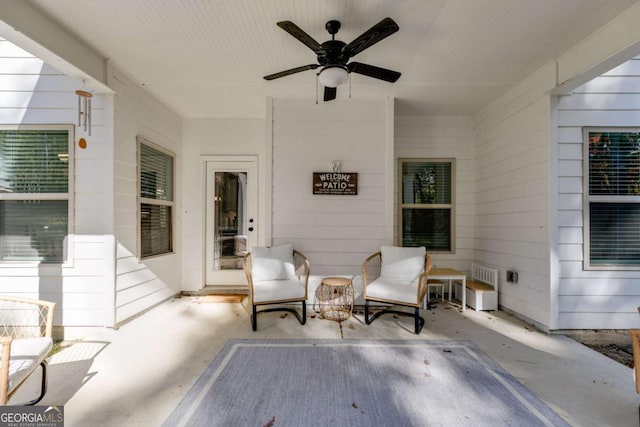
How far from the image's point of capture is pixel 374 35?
2.03 meters

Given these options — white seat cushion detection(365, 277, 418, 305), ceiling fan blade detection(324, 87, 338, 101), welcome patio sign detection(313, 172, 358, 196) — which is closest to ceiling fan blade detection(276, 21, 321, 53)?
ceiling fan blade detection(324, 87, 338, 101)

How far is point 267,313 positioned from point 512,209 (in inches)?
135

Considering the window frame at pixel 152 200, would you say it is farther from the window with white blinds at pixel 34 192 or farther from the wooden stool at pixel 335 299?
the wooden stool at pixel 335 299

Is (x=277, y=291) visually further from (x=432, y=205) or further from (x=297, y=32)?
(x=432, y=205)

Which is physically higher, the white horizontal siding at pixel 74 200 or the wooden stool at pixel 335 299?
the white horizontal siding at pixel 74 200

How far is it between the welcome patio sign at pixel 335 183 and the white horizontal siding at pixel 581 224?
228cm

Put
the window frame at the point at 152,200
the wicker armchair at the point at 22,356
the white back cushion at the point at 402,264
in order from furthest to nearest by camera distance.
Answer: the window frame at the point at 152,200 < the white back cushion at the point at 402,264 < the wicker armchair at the point at 22,356

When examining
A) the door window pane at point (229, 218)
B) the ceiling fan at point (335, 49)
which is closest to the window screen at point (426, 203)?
the ceiling fan at point (335, 49)

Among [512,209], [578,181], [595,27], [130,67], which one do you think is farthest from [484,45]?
[130,67]

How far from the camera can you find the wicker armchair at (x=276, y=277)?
3.00 metres

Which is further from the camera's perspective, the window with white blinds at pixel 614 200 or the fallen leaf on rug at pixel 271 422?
the window with white blinds at pixel 614 200

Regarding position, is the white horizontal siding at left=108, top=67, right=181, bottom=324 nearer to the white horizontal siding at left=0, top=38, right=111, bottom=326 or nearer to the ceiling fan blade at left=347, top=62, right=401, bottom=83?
the white horizontal siding at left=0, top=38, right=111, bottom=326

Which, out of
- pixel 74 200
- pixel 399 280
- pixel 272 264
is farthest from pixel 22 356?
pixel 399 280

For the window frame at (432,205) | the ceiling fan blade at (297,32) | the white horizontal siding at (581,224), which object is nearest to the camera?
the ceiling fan blade at (297,32)
